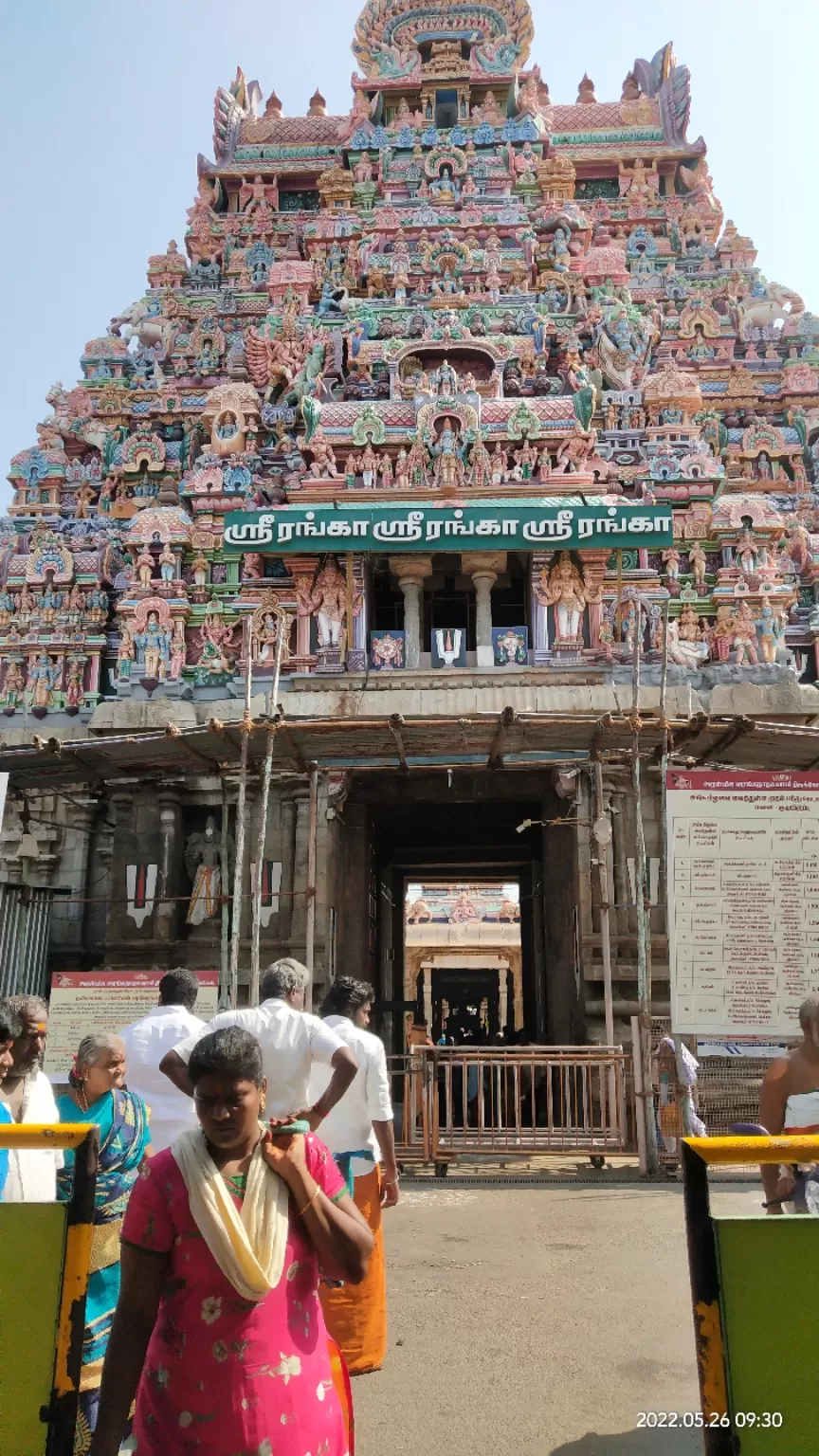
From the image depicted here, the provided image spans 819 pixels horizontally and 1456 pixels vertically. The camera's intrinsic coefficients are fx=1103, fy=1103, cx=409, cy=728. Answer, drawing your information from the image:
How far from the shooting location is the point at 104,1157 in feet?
12.8

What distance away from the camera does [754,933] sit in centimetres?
837

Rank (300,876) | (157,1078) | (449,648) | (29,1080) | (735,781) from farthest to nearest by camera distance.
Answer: (449,648)
(300,876)
(735,781)
(157,1078)
(29,1080)

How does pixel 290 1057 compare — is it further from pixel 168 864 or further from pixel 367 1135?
pixel 168 864

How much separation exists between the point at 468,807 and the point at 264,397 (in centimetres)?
761

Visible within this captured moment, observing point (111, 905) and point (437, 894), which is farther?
point (437, 894)

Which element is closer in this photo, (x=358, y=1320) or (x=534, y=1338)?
(x=358, y=1320)

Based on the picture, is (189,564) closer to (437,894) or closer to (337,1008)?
(337,1008)

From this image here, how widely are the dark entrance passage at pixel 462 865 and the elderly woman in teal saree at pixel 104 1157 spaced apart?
9.36m

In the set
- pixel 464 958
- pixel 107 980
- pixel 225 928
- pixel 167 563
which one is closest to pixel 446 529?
pixel 167 563

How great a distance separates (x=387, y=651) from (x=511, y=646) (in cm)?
175

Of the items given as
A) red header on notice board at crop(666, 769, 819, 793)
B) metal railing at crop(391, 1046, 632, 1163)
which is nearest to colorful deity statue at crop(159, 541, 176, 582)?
metal railing at crop(391, 1046, 632, 1163)

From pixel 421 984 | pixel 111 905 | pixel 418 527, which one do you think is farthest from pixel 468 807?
pixel 421 984

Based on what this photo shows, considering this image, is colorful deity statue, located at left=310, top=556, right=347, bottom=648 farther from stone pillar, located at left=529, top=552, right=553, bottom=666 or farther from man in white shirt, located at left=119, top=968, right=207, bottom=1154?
man in white shirt, located at left=119, top=968, right=207, bottom=1154

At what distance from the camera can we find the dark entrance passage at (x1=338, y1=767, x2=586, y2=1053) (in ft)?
51.5
